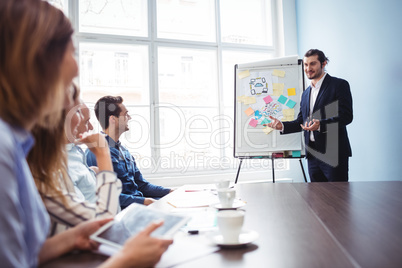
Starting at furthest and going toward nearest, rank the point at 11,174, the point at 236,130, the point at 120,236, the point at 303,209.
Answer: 1. the point at 236,130
2. the point at 303,209
3. the point at 120,236
4. the point at 11,174

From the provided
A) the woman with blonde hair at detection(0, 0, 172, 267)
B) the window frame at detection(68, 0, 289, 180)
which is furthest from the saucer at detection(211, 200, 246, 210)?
the window frame at detection(68, 0, 289, 180)

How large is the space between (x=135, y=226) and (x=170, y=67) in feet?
9.98

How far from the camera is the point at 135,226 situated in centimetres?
71

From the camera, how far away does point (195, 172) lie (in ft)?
11.4

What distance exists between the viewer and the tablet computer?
25.0 inches

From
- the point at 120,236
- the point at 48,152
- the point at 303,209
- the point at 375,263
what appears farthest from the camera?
the point at 303,209

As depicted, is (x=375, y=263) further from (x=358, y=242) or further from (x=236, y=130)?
(x=236, y=130)

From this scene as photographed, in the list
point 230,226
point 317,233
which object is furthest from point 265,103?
point 230,226

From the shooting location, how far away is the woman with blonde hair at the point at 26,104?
1.53 feet

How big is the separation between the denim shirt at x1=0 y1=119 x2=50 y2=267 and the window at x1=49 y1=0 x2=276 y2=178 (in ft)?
9.17

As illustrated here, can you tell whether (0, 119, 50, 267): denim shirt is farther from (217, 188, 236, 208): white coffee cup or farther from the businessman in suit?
the businessman in suit

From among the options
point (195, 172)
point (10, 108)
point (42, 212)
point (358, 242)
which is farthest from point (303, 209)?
point (195, 172)

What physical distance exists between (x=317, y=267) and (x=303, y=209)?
1.67 ft

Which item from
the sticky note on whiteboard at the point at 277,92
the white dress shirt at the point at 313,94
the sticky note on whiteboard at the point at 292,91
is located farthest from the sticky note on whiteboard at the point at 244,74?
the white dress shirt at the point at 313,94
